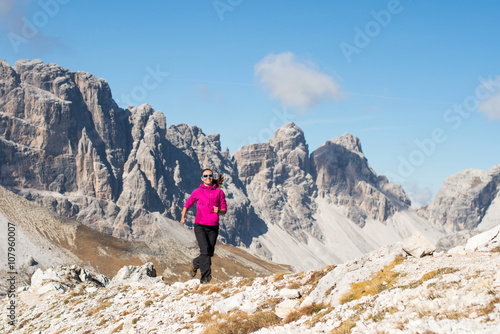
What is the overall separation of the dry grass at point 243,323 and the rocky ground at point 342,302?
0.03m

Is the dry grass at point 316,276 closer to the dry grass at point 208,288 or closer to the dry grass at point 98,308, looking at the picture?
the dry grass at point 208,288

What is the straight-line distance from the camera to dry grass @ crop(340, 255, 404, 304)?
13.3 m

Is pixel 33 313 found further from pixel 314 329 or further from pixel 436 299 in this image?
pixel 436 299

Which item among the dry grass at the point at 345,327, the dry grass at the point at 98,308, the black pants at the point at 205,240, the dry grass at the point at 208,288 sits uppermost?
the black pants at the point at 205,240

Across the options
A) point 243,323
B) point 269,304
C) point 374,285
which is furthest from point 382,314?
point 269,304

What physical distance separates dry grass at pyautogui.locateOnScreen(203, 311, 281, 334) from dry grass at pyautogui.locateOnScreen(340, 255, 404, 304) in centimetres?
242

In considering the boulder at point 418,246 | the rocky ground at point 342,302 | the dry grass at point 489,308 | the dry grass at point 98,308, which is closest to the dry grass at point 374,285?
the rocky ground at point 342,302

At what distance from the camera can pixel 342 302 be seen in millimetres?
13312

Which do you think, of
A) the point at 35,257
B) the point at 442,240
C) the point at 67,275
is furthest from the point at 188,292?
the point at 35,257

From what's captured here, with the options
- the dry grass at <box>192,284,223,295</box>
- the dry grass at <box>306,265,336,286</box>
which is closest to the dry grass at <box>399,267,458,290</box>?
the dry grass at <box>306,265,336,286</box>

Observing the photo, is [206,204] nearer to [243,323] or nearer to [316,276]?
[316,276]

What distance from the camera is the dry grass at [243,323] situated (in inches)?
534

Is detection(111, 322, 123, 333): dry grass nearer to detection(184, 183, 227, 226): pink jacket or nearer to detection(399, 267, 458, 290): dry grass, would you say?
detection(184, 183, 227, 226): pink jacket

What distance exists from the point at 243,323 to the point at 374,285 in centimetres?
433
